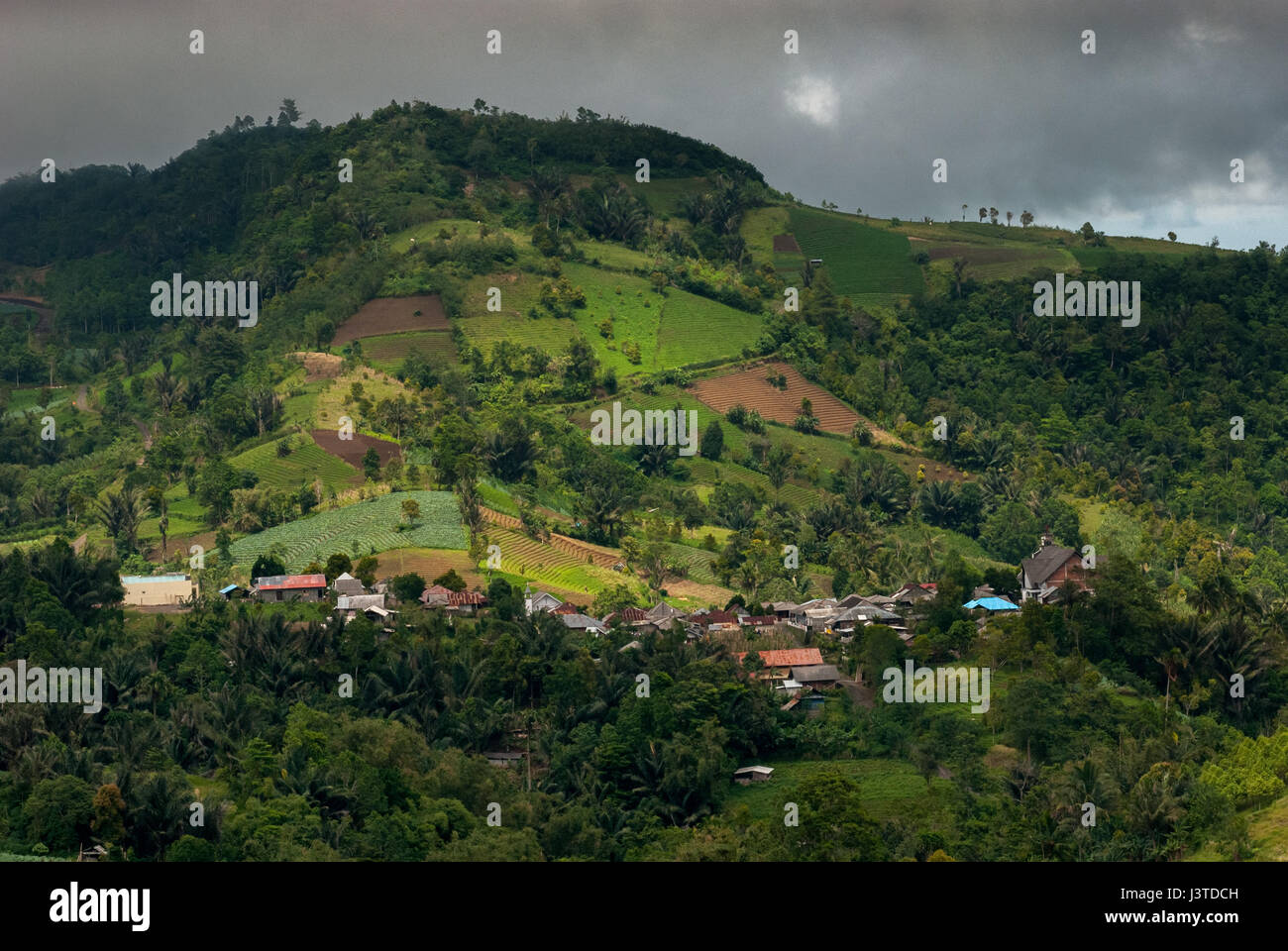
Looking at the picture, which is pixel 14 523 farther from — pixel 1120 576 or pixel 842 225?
pixel 842 225

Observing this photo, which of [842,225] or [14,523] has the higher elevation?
[842,225]

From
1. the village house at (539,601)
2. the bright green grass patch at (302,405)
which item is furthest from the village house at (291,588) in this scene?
the bright green grass patch at (302,405)

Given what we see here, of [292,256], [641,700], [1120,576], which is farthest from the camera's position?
[292,256]

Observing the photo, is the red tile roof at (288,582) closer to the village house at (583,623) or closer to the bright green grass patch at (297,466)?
the village house at (583,623)

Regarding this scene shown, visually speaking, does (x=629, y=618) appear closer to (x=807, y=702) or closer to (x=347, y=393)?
(x=807, y=702)

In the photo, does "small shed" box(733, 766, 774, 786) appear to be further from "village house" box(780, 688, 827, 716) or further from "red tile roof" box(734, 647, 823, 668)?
"red tile roof" box(734, 647, 823, 668)
